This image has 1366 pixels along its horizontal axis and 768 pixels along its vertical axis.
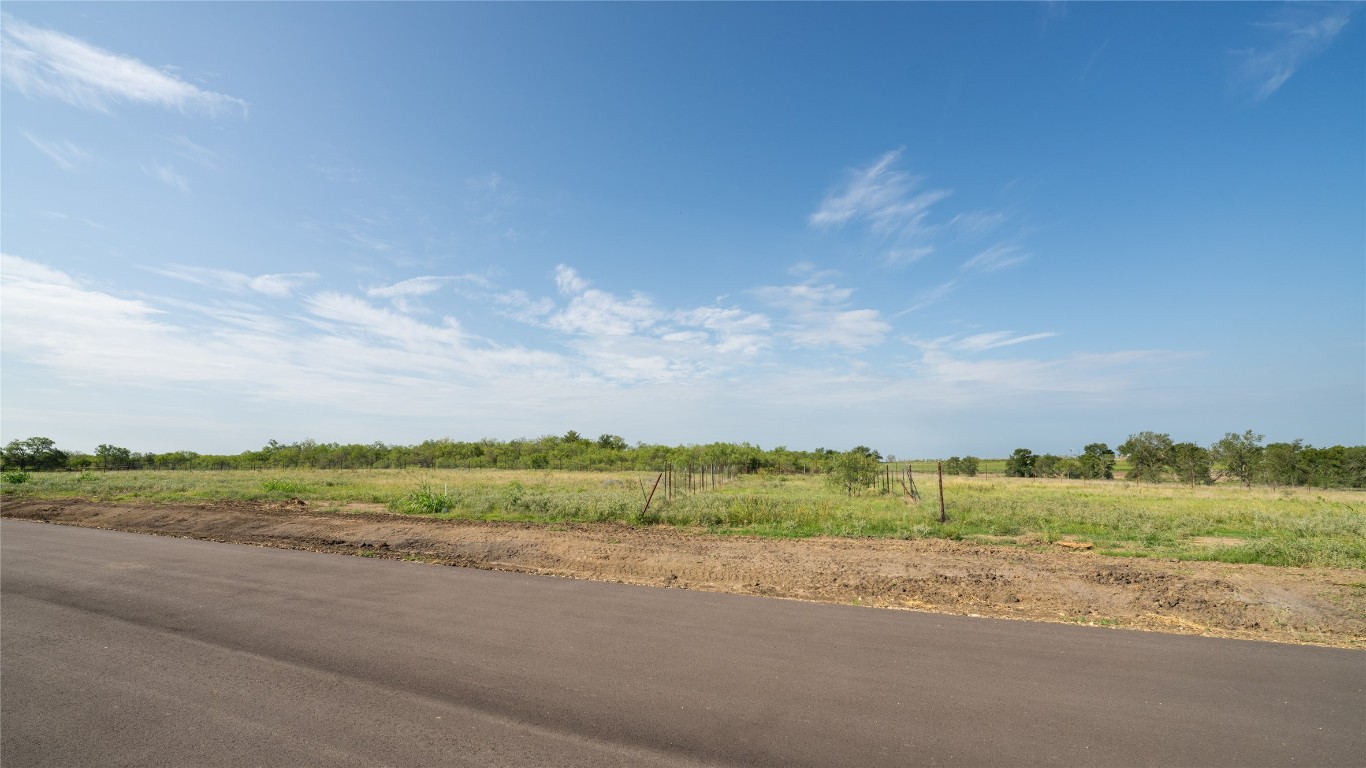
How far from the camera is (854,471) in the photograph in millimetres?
29312

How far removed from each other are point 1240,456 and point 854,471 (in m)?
49.2

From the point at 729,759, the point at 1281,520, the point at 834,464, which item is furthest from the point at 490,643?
the point at 834,464

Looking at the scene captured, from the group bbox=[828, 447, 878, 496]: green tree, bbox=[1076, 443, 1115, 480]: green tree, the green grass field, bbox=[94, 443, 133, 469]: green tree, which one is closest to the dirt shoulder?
the green grass field

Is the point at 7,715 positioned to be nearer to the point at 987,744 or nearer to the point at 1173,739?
the point at 987,744

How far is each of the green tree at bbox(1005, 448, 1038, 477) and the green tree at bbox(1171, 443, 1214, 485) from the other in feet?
68.7

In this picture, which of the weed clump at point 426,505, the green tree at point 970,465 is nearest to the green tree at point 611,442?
the green tree at point 970,465

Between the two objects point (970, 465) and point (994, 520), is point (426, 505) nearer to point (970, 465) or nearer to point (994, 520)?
point (994, 520)

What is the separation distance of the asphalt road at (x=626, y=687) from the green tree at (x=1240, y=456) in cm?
6404

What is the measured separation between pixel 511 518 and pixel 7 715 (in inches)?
611

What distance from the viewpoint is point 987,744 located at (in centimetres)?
425

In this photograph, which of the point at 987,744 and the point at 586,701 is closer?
the point at 987,744

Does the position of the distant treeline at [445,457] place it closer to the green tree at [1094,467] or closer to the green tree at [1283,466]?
the green tree at [1094,467]

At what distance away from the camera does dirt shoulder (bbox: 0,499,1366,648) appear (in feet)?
26.9

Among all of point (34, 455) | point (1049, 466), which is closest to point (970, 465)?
point (1049, 466)
